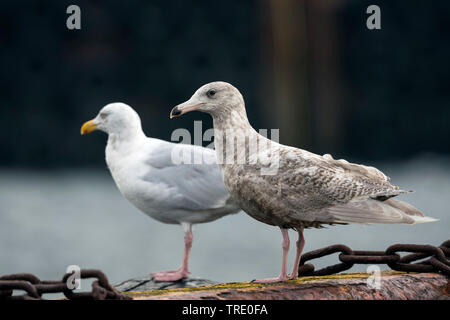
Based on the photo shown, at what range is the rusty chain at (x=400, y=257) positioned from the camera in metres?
2.04

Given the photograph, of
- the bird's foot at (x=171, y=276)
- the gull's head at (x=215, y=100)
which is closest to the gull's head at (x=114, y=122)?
the bird's foot at (x=171, y=276)

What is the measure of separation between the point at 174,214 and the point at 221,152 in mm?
1484

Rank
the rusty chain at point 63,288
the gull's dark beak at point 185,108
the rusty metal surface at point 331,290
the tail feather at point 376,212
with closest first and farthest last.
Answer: the rusty chain at point 63,288
the rusty metal surface at point 331,290
the tail feather at point 376,212
the gull's dark beak at point 185,108

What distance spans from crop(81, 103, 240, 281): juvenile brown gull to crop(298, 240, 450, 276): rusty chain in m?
1.37

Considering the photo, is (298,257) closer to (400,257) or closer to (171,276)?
(400,257)

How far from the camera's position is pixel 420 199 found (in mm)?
9055

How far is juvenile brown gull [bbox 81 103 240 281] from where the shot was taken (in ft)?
11.4

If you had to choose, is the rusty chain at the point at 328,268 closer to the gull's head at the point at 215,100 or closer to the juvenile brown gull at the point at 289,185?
the juvenile brown gull at the point at 289,185

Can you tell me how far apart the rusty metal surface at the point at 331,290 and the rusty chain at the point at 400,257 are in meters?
0.03

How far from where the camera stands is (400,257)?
2146mm

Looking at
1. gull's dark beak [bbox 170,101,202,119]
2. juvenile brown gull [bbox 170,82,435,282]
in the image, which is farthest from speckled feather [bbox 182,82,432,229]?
gull's dark beak [bbox 170,101,202,119]
